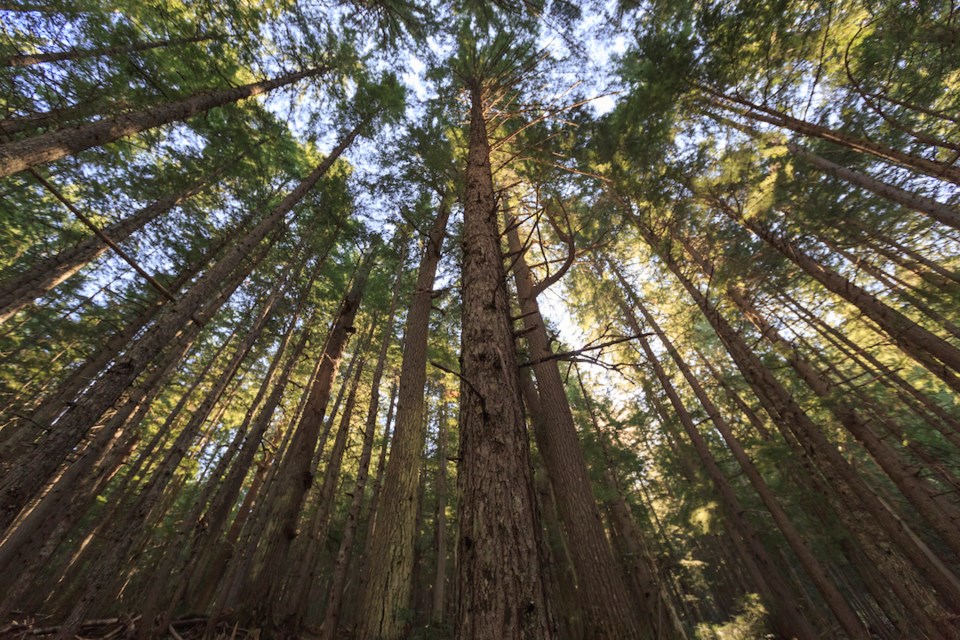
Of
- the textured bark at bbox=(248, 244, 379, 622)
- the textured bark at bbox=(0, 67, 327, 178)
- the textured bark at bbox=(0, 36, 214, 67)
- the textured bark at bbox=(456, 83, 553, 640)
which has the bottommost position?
the textured bark at bbox=(456, 83, 553, 640)

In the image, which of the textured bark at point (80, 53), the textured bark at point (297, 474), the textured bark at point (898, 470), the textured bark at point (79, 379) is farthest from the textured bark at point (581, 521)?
the textured bark at point (79, 379)

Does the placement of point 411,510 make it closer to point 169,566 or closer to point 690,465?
point 169,566

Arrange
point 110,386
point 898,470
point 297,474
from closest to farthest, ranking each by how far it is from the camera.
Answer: point 110,386, point 898,470, point 297,474

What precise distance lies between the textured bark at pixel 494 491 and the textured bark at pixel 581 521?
140cm

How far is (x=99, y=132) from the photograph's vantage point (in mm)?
5648

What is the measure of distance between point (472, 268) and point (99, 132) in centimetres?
718

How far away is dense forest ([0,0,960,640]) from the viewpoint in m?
4.86

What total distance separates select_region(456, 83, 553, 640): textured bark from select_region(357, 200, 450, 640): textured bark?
1.70 m

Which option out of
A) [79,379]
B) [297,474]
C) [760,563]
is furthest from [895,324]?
[79,379]

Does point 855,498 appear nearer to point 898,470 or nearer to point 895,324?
point 898,470

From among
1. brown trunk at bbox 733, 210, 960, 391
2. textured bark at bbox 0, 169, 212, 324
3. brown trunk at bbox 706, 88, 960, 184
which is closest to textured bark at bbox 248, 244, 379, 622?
textured bark at bbox 0, 169, 212, 324

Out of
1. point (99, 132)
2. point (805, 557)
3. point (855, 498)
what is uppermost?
point (99, 132)

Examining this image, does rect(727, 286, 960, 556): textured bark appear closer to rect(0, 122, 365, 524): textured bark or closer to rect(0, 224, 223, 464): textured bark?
rect(0, 122, 365, 524): textured bark

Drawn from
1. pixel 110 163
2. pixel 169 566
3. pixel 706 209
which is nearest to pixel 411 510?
pixel 169 566
